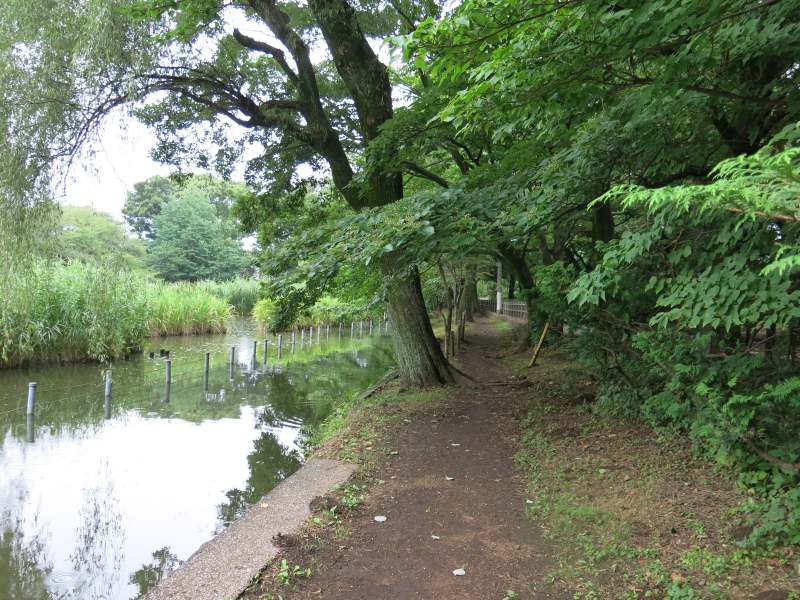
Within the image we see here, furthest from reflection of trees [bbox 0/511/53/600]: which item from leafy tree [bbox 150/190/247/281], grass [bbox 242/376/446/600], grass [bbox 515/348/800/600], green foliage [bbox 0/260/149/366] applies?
leafy tree [bbox 150/190/247/281]

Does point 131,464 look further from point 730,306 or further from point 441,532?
point 730,306

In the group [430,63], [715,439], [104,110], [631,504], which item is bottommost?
[631,504]

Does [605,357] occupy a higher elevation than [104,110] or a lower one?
lower

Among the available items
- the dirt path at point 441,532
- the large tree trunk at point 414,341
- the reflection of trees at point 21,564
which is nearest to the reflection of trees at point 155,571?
the reflection of trees at point 21,564

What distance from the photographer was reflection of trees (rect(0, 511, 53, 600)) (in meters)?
4.25

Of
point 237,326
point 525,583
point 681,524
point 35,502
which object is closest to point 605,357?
point 681,524

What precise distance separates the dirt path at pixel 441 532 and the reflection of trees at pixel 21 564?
8.16 feet

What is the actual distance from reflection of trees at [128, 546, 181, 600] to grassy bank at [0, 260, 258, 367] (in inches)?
143

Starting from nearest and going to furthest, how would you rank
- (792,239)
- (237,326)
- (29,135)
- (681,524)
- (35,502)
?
1. (792,239)
2. (681,524)
3. (35,502)
4. (29,135)
5. (237,326)

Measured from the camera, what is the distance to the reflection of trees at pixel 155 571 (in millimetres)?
4453

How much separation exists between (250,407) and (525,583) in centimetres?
849

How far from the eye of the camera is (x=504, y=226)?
5156 mm

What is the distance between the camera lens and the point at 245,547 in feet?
12.7

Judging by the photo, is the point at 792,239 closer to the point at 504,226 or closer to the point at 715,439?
the point at 715,439
